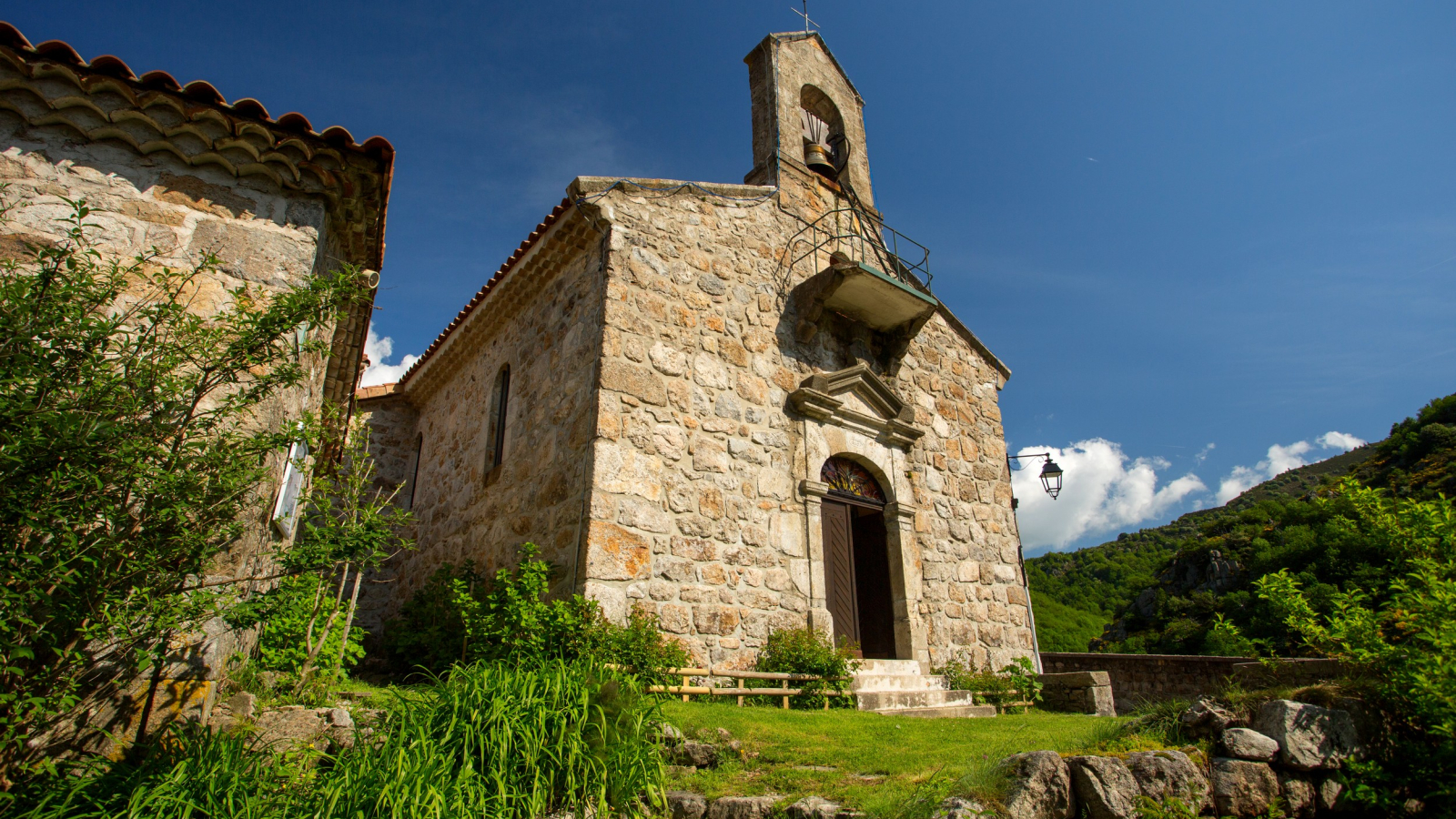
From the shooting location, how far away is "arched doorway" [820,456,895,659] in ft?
26.9

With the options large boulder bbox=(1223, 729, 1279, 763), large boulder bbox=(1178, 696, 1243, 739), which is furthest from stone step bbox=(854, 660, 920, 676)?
large boulder bbox=(1223, 729, 1279, 763)

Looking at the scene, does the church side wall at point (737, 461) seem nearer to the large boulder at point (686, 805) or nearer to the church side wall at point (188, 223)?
the large boulder at point (686, 805)

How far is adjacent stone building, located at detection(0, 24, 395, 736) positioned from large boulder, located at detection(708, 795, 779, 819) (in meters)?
2.61

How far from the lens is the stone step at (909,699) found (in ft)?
22.9

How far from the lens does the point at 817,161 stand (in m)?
10.2

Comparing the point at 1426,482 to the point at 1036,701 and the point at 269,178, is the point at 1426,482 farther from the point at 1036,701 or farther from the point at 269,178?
the point at 269,178

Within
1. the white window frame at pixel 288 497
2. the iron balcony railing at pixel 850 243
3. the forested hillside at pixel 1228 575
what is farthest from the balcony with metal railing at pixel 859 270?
the forested hillside at pixel 1228 575

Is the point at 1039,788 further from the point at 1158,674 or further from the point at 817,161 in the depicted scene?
the point at 1158,674

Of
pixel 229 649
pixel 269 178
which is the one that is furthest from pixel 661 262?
pixel 229 649

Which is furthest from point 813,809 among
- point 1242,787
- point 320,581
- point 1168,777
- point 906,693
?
point 906,693

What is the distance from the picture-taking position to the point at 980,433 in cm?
1072

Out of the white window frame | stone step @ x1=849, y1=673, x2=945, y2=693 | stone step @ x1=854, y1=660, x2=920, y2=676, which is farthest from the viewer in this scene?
stone step @ x1=854, y1=660, x2=920, y2=676

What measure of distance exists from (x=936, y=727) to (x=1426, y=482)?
853 inches

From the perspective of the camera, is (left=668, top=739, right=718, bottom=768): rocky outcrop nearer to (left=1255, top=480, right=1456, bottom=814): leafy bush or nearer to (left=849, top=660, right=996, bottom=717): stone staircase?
(left=849, top=660, right=996, bottom=717): stone staircase
